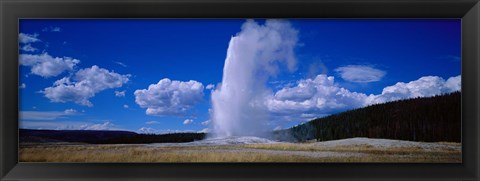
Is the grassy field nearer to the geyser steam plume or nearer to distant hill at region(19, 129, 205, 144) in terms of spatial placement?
distant hill at region(19, 129, 205, 144)

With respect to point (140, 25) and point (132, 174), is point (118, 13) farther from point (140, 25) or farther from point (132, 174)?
point (132, 174)

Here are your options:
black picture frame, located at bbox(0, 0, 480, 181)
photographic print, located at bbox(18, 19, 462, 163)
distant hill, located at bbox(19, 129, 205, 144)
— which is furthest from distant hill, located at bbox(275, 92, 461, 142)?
distant hill, located at bbox(19, 129, 205, 144)

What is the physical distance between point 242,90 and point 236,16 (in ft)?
1.59

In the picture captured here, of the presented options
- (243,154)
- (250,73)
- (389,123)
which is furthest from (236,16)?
(389,123)

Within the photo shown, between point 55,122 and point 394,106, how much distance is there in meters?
2.21

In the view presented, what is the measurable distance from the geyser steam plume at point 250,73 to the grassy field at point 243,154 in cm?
16

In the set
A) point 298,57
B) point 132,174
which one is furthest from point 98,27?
point 298,57

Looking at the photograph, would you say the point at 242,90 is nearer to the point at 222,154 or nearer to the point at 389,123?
the point at 222,154

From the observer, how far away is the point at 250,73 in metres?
4.15

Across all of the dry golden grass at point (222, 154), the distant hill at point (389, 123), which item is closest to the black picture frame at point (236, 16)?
the dry golden grass at point (222, 154)

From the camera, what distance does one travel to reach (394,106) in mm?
4137

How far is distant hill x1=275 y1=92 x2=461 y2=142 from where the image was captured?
4113 mm

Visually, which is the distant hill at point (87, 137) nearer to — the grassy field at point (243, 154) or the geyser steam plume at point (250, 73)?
the grassy field at point (243, 154)

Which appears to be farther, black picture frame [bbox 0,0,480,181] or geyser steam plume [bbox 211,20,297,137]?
geyser steam plume [bbox 211,20,297,137]
